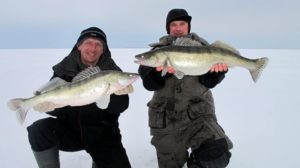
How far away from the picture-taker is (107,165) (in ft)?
13.0

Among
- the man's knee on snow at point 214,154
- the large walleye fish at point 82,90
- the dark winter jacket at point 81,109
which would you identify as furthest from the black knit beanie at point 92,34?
the man's knee on snow at point 214,154

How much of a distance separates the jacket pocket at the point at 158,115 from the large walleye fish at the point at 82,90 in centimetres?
88

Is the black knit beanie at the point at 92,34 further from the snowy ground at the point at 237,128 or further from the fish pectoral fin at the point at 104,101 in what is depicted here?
the snowy ground at the point at 237,128

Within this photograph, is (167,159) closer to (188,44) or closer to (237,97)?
(188,44)

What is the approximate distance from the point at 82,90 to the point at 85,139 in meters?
0.87

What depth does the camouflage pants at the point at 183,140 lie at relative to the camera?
13.2ft

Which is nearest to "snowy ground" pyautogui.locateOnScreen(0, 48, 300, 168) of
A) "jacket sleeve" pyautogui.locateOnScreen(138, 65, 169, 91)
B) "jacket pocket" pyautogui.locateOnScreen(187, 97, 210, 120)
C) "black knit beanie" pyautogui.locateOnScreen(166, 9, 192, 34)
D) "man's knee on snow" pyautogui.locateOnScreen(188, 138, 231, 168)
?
"man's knee on snow" pyautogui.locateOnScreen(188, 138, 231, 168)

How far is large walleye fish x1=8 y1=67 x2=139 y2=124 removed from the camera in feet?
11.1

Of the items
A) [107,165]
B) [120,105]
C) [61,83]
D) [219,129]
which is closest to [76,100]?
[61,83]

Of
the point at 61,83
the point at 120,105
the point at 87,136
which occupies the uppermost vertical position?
the point at 61,83

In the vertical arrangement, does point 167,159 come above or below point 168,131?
below

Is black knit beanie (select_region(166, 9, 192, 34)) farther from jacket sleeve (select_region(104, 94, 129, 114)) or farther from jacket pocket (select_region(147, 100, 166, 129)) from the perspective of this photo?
jacket sleeve (select_region(104, 94, 129, 114))

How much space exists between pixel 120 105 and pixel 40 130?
35.6 inches

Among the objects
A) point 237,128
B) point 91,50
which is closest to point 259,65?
point 91,50
